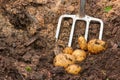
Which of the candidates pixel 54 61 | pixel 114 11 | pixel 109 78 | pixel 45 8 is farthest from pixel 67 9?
pixel 109 78

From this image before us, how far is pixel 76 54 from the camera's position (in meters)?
4.25

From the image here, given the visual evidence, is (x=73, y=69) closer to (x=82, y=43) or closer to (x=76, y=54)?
(x=76, y=54)

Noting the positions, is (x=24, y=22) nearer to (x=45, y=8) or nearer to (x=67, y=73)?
(x=45, y=8)

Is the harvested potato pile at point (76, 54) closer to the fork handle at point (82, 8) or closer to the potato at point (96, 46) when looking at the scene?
the potato at point (96, 46)

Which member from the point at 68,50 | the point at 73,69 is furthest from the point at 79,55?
the point at 73,69

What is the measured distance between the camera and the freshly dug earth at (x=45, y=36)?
4.07 metres

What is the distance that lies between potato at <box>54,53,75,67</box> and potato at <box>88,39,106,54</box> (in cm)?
25

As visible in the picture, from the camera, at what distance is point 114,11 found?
15.6 ft

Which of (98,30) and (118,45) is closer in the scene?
(118,45)

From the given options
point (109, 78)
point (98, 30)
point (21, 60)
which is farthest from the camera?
point (98, 30)

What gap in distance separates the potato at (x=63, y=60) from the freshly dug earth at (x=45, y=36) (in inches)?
2.5

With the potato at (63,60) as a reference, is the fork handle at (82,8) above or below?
above

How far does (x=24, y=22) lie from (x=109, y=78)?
1.33 metres

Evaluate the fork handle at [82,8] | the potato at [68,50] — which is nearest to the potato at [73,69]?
the potato at [68,50]
